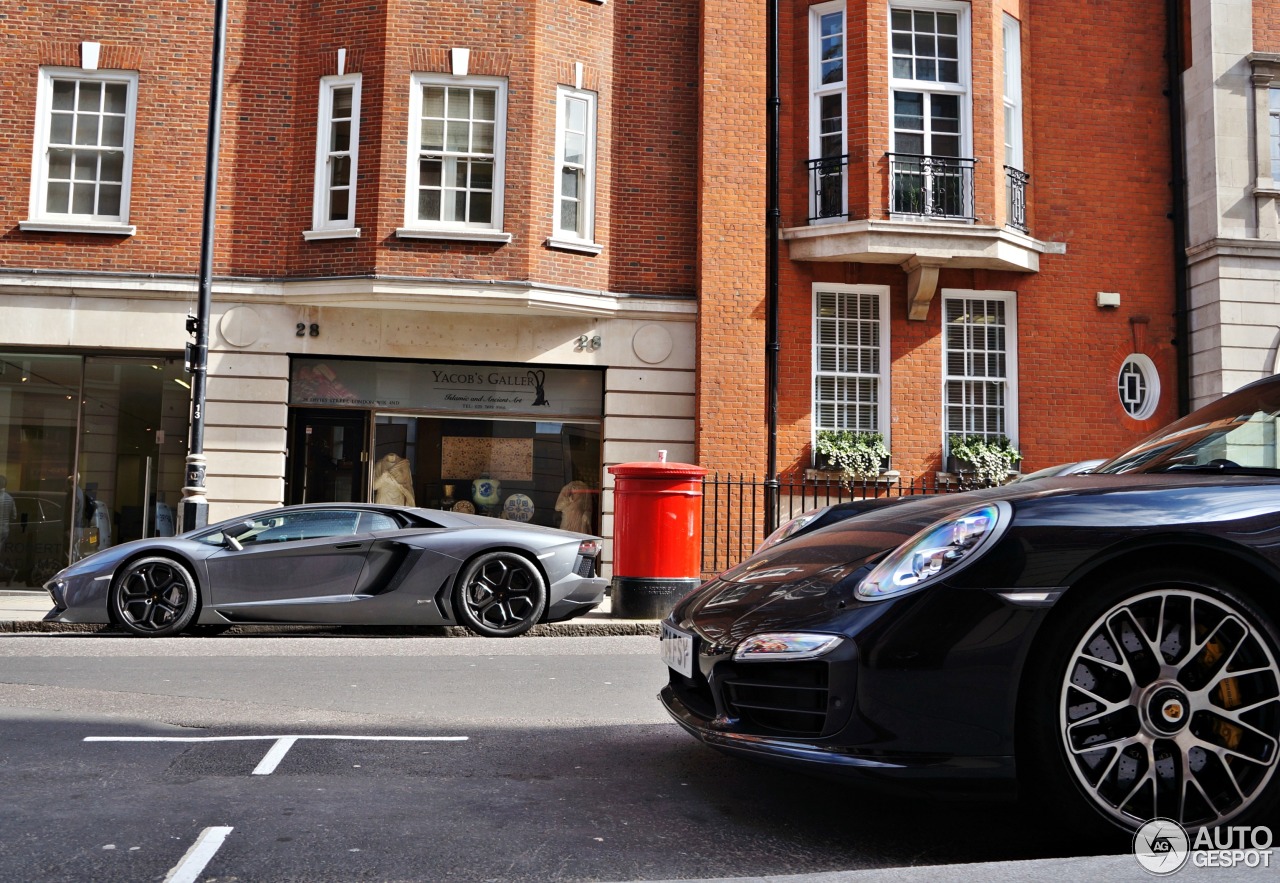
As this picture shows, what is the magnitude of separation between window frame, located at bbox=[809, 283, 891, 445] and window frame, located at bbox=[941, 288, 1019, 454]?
33.6 inches

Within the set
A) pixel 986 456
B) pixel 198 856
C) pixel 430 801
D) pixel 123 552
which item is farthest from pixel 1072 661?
pixel 986 456

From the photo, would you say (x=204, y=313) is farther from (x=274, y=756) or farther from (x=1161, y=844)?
(x=1161, y=844)

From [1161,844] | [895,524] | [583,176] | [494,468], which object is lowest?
[1161,844]

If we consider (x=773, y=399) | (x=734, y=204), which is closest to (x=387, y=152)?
(x=734, y=204)

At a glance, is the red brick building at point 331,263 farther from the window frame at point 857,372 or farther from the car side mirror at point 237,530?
the car side mirror at point 237,530

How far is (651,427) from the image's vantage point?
15.2 m

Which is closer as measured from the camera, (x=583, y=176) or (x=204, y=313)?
(x=204, y=313)

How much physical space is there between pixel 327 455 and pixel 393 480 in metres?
0.99

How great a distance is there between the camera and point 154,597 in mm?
9695

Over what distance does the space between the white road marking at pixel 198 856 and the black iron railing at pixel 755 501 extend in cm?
1151

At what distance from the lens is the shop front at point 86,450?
14609mm

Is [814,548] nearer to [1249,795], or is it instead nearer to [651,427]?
[1249,795]

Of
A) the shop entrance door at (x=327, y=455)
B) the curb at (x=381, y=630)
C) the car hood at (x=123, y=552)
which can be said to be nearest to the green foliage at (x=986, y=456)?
the curb at (x=381, y=630)

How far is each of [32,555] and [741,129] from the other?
11.3m
